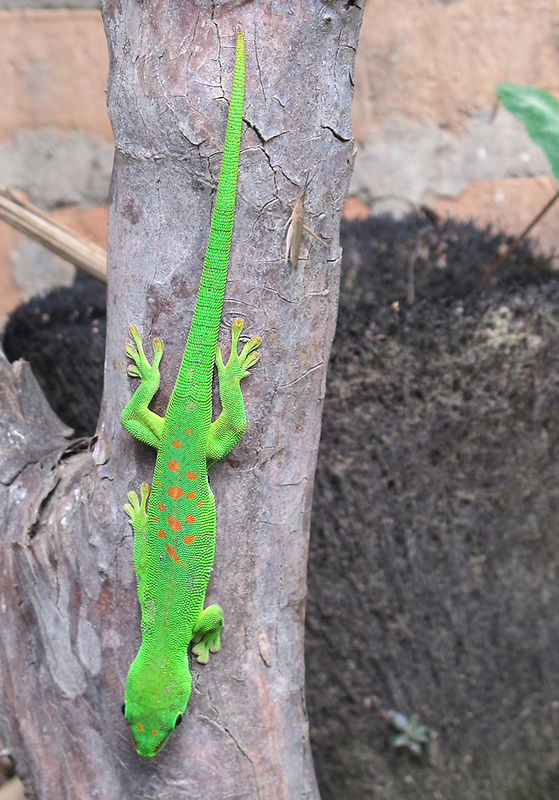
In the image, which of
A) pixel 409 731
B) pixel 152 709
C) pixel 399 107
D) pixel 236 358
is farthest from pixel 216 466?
pixel 399 107

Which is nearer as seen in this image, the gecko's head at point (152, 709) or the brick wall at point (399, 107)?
the gecko's head at point (152, 709)

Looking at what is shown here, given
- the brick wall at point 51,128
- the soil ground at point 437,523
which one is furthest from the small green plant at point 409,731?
the brick wall at point 51,128

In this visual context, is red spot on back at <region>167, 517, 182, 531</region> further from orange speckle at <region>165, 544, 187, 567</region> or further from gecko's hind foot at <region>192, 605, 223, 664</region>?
gecko's hind foot at <region>192, 605, 223, 664</region>

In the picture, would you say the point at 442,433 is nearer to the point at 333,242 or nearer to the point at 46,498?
the point at 333,242

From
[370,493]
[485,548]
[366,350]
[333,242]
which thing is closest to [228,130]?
[333,242]

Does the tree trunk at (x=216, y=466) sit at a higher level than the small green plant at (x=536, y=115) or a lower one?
lower

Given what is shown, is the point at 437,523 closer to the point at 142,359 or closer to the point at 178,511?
the point at 178,511

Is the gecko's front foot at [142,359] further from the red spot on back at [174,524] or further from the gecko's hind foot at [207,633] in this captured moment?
the gecko's hind foot at [207,633]
